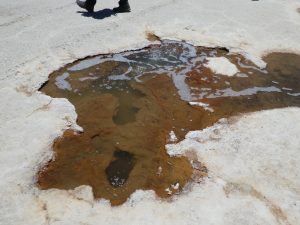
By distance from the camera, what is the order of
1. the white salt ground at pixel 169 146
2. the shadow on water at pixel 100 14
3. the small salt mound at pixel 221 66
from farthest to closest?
the shadow on water at pixel 100 14, the small salt mound at pixel 221 66, the white salt ground at pixel 169 146

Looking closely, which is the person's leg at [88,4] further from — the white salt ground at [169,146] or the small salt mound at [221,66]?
the small salt mound at [221,66]

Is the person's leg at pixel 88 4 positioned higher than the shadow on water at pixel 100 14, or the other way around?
the person's leg at pixel 88 4

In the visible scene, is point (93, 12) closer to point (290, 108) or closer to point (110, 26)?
point (110, 26)

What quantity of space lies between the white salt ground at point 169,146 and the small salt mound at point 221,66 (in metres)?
0.61

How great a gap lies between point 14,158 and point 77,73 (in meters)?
2.33

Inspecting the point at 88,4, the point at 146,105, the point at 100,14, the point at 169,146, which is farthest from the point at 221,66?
the point at 88,4

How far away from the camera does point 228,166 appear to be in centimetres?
429

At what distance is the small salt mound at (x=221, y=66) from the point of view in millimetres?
6407

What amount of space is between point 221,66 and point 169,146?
2.64 meters

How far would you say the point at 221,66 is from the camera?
21.5 ft

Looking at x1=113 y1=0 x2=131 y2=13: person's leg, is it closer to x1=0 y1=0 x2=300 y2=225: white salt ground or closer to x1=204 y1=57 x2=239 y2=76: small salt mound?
x1=0 y1=0 x2=300 y2=225: white salt ground

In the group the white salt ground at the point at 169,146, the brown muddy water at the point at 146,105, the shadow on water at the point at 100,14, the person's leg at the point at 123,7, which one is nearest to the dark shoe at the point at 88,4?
the shadow on water at the point at 100,14

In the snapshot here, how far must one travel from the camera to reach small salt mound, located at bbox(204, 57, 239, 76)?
21.0 feet

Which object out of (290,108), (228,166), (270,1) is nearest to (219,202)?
(228,166)
